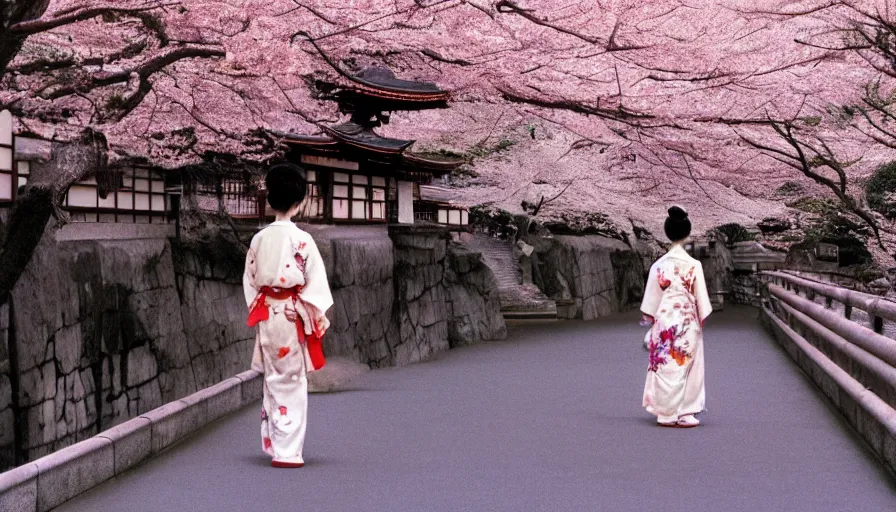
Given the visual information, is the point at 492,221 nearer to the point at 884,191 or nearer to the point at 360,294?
the point at 884,191

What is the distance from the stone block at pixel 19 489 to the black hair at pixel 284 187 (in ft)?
7.58

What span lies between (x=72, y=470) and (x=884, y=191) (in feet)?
86.2

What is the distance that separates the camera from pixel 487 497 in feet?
15.7

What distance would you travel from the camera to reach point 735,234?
40.0m

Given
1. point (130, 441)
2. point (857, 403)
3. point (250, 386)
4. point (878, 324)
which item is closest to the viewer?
point (130, 441)

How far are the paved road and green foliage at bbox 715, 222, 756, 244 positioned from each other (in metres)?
30.6

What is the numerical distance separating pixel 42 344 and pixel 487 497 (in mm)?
8178

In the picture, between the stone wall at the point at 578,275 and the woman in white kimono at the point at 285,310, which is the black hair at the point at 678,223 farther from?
the stone wall at the point at 578,275

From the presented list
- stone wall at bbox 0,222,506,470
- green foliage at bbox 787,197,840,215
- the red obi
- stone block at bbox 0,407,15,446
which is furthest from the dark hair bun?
green foliage at bbox 787,197,840,215

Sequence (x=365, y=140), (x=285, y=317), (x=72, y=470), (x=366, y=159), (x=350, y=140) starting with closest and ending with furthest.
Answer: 1. (x=72, y=470)
2. (x=285, y=317)
3. (x=350, y=140)
4. (x=365, y=140)
5. (x=366, y=159)

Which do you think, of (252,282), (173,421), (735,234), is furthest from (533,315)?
(252,282)

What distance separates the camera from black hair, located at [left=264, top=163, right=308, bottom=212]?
19.4ft

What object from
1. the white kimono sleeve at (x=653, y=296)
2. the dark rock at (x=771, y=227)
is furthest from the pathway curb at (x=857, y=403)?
the dark rock at (x=771, y=227)

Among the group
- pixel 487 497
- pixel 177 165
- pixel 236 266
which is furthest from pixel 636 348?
pixel 487 497
